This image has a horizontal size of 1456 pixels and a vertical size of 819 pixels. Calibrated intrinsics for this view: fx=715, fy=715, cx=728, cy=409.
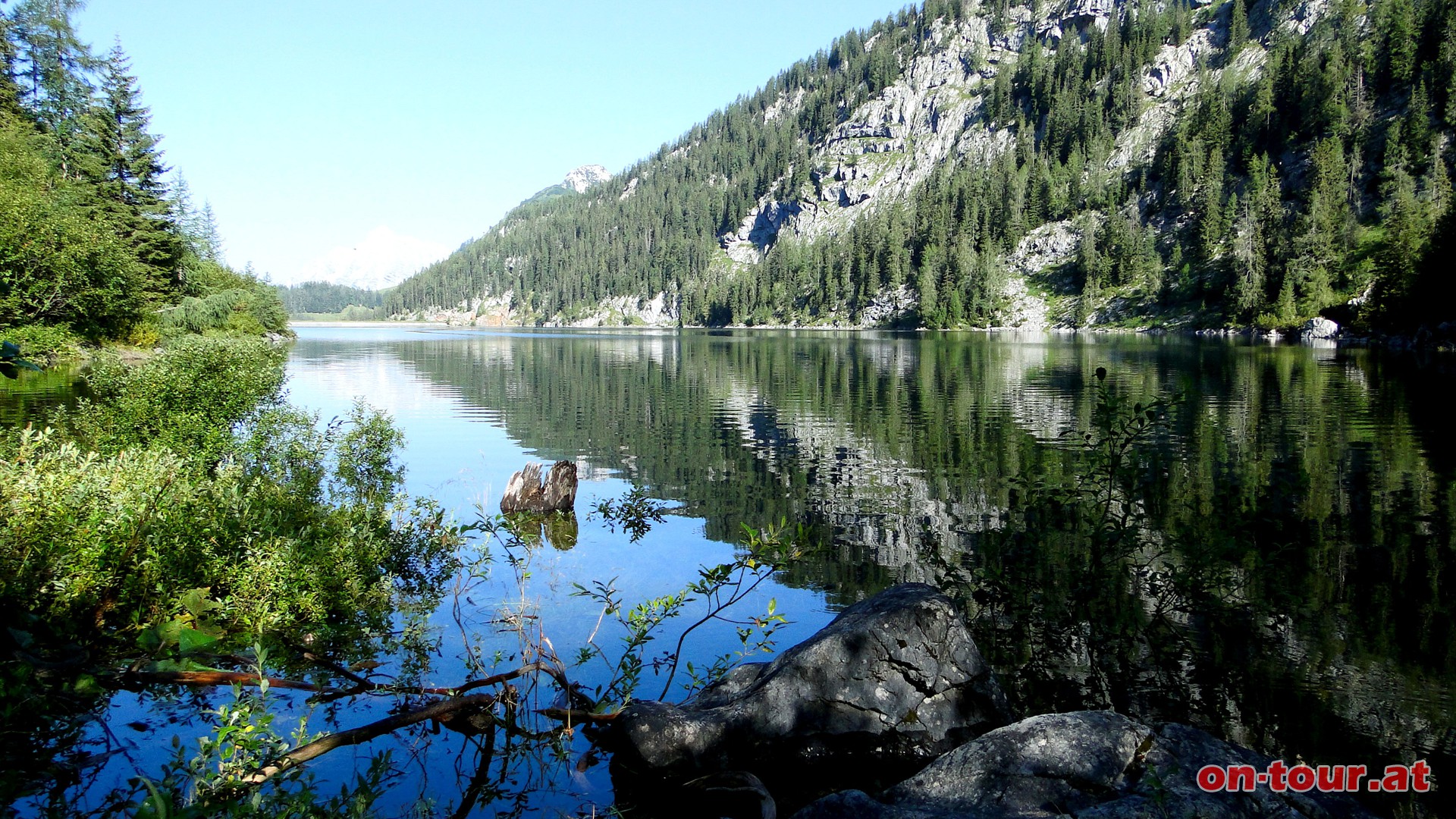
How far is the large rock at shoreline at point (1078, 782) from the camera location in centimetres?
510

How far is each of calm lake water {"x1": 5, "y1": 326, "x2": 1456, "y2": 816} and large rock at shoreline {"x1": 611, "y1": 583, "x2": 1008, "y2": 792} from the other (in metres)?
0.86

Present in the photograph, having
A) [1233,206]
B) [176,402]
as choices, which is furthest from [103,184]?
[1233,206]

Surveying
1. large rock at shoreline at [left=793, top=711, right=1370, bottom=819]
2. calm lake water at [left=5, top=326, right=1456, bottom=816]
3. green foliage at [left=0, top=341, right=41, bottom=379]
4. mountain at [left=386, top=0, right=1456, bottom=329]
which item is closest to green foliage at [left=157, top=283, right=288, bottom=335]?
calm lake water at [left=5, top=326, right=1456, bottom=816]

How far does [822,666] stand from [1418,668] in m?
8.49

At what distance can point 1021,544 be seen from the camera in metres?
11.0

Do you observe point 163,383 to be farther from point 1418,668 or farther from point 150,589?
point 1418,668

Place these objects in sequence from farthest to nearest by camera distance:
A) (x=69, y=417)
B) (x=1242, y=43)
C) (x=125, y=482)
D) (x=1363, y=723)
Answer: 1. (x=1242, y=43)
2. (x=69, y=417)
3. (x=125, y=482)
4. (x=1363, y=723)

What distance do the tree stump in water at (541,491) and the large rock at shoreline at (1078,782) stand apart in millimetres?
15077

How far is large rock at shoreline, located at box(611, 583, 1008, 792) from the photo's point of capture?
26.3 ft

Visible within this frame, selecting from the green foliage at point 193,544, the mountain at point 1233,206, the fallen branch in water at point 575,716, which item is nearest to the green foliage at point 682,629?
the fallen branch in water at point 575,716

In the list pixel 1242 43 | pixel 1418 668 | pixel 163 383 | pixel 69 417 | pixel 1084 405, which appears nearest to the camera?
pixel 1418 668

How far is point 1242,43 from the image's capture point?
632 feet

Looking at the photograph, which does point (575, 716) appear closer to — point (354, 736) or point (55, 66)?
point (354, 736)

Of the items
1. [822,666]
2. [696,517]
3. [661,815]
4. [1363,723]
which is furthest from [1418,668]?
[696,517]
